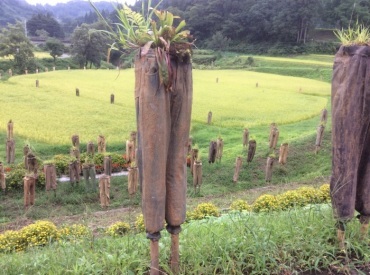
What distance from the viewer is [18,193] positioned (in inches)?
379

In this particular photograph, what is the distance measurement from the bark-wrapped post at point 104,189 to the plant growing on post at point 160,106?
5.45 meters

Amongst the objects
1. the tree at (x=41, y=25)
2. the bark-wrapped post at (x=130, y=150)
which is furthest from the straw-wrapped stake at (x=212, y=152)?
the tree at (x=41, y=25)

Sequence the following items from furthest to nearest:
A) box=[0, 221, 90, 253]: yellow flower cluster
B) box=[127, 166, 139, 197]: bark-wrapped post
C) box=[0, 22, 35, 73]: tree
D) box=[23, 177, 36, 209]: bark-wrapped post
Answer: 1. box=[0, 22, 35, 73]: tree
2. box=[127, 166, 139, 197]: bark-wrapped post
3. box=[23, 177, 36, 209]: bark-wrapped post
4. box=[0, 221, 90, 253]: yellow flower cluster

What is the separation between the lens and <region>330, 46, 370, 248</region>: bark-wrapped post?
3.29 m

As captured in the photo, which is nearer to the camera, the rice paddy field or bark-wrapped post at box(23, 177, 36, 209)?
bark-wrapped post at box(23, 177, 36, 209)

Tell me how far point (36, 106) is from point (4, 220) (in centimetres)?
1188

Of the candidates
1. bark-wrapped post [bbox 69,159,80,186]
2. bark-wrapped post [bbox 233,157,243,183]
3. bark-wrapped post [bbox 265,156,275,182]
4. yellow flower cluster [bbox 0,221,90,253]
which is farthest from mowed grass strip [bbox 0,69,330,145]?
yellow flower cluster [bbox 0,221,90,253]

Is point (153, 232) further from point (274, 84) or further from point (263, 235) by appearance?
point (274, 84)

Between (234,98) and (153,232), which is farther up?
(153,232)

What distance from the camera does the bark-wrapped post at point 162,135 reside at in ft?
8.68

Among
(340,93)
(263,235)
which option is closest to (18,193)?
(263,235)

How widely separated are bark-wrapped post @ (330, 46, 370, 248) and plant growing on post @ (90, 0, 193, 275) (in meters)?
1.39

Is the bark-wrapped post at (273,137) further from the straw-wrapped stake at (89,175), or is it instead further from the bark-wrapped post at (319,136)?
the straw-wrapped stake at (89,175)

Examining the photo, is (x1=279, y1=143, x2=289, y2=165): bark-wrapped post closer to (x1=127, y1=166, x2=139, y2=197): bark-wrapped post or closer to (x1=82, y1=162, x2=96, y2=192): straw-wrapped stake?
(x1=127, y1=166, x2=139, y2=197): bark-wrapped post
